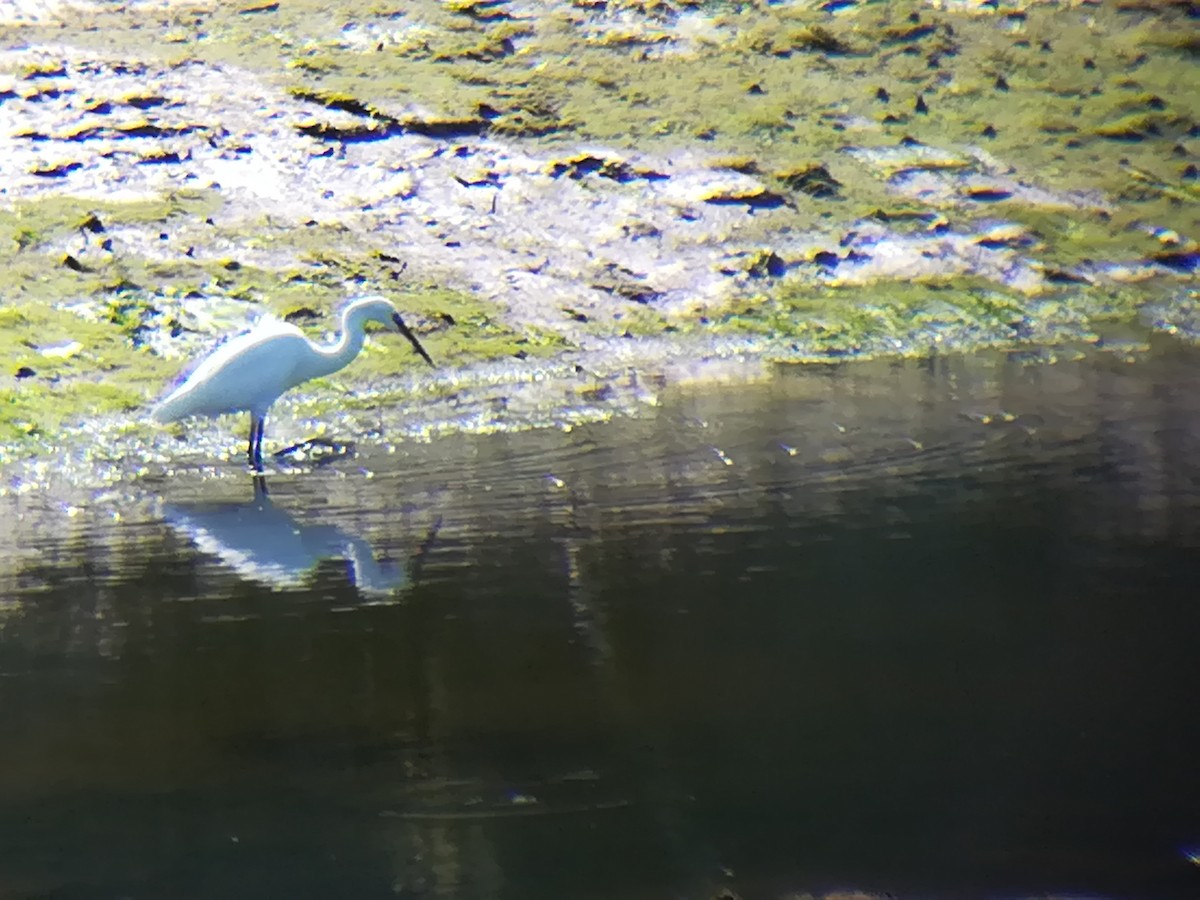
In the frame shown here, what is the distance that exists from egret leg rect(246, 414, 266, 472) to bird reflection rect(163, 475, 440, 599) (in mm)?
614

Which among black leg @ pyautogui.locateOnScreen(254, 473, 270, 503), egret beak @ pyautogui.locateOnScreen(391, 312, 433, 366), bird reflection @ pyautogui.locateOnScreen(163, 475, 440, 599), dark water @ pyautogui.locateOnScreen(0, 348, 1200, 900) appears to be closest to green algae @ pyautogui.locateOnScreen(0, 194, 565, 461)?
egret beak @ pyautogui.locateOnScreen(391, 312, 433, 366)

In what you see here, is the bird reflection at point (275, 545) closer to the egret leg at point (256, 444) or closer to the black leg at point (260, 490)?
the black leg at point (260, 490)

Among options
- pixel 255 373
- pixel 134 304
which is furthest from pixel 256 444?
pixel 134 304

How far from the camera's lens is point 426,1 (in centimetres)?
1335

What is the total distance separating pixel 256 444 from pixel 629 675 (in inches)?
145

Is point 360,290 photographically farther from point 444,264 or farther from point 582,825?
point 582,825

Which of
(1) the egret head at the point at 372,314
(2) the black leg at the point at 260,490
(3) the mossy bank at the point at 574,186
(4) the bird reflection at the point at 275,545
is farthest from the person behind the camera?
(3) the mossy bank at the point at 574,186

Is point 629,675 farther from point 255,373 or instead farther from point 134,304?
point 134,304

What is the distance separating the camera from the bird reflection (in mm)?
5707

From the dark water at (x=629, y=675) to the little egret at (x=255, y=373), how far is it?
0.51m

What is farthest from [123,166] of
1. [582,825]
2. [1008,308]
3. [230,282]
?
[582,825]

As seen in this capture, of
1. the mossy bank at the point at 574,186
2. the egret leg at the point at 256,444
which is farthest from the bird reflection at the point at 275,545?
the mossy bank at the point at 574,186

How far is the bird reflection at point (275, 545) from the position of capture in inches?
225

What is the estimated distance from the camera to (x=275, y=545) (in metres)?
6.23
